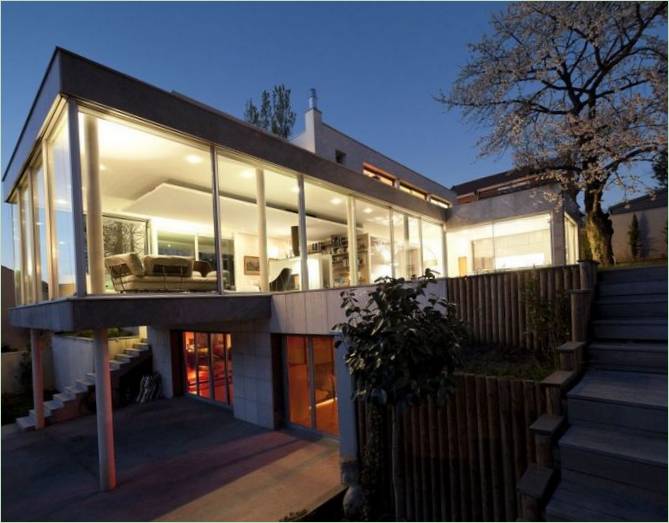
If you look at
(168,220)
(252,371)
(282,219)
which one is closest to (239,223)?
(282,219)

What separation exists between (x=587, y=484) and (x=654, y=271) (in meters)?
2.70

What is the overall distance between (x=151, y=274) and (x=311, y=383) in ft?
10.8

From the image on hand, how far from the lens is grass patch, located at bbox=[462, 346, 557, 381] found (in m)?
3.53

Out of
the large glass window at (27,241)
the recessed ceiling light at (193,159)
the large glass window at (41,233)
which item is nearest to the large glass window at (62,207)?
the large glass window at (41,233)

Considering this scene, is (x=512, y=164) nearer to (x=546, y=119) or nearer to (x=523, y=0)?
(x=546, y=119)

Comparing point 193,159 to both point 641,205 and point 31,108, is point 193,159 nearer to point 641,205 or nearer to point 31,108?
point 31,108

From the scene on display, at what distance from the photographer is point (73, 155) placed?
468 centimetres

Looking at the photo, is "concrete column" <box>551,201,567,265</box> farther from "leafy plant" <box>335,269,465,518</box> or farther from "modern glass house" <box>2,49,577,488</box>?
"leafy plant" <box>335,269,465,518</box>

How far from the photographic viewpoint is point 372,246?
11.5 metres

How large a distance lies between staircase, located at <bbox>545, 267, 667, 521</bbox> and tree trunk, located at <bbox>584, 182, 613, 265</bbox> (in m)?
3.28

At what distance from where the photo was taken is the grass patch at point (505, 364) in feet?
11.6

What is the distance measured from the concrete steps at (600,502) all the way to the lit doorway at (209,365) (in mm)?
6788

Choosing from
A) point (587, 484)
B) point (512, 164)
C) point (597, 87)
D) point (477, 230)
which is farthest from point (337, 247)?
point (587, 484)

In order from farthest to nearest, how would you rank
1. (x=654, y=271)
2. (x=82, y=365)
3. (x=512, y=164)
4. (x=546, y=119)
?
(x=82, y=365), (x=512, y=164), (x=546, y=119), (x=654, y=271)
